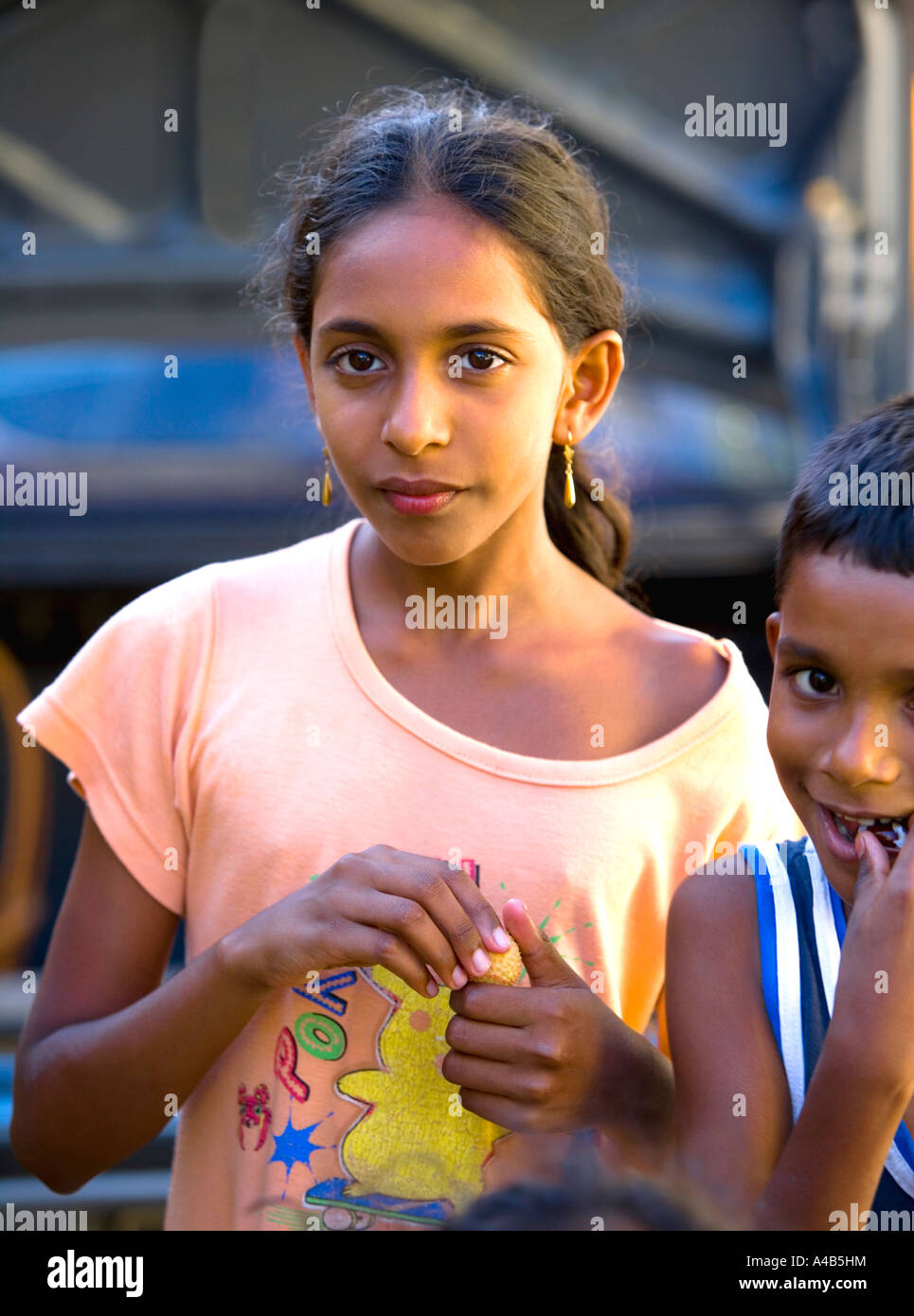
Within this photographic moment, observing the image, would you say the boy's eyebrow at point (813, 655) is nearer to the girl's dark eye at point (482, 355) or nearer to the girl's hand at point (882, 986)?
the girl's hand at point (882, 986)

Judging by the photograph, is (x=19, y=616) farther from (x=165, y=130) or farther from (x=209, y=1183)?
(x=209, y=1183)

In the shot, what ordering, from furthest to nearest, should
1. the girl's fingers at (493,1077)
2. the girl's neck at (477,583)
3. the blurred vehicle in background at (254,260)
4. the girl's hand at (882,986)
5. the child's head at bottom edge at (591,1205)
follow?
the blurred vehicle in background at (254,260), the girl's neck at (477,583), the girl's fingers at (493,1077), the girl's hand at (882,986), the child's head at bottom edge at (591,1205)

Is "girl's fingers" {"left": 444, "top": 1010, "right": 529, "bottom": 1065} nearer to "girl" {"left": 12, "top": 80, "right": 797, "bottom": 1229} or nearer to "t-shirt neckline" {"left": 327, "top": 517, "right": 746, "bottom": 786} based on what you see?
"girl" {"left": 12, "top": 80, "right": 797, "bottom": 1229}

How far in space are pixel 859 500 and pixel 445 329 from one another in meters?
0.33

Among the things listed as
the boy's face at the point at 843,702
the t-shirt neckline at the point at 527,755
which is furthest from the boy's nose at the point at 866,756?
the t-shirt neckline at the point at 527,755

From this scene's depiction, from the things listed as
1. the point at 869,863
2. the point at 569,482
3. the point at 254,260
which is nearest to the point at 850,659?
the point at 869,863

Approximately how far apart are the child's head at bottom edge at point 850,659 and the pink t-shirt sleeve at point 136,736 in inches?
19.4

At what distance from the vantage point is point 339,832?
1140 millimetres

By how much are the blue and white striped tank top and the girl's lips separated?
1.20 ft

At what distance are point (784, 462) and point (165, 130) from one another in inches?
53.3

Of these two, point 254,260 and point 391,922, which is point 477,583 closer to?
point 391,922

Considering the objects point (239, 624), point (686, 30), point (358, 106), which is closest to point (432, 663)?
point (239, 624)

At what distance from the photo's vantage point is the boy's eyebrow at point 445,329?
1069 millimetres

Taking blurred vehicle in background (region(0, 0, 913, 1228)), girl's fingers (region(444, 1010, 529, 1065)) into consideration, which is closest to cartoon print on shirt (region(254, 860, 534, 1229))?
girl's fingers (region(444, 1010, 529, 1065))
